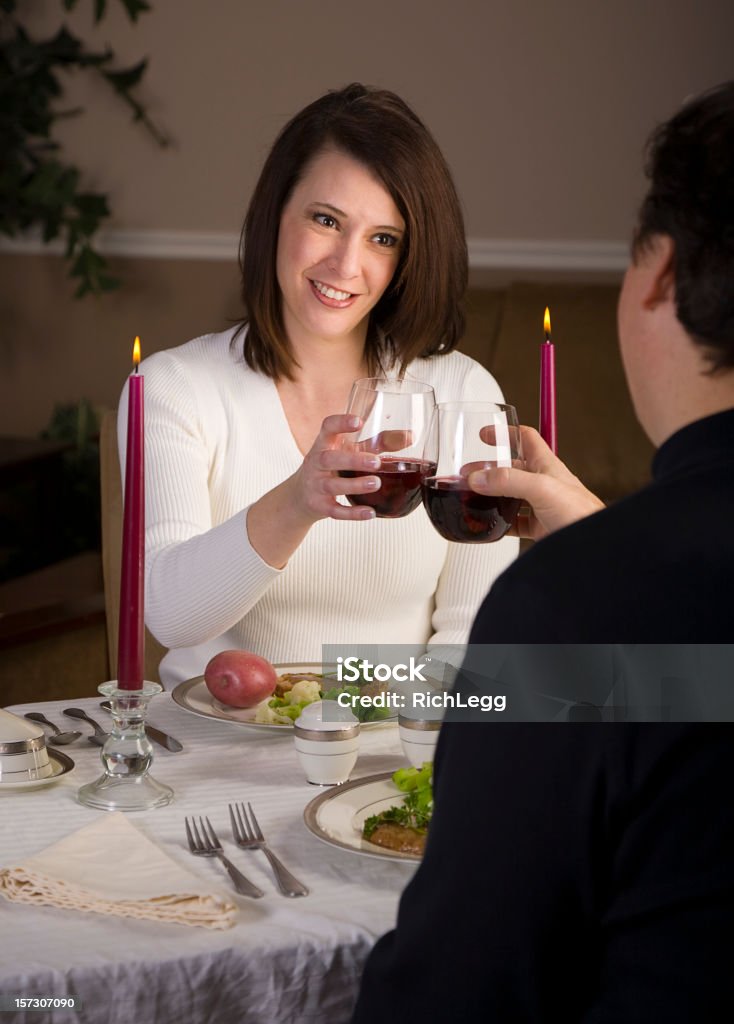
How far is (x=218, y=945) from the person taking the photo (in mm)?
882

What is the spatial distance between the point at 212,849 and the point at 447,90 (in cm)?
390

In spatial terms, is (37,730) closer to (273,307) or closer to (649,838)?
(649,838)

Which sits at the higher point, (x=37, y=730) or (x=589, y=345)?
(x=589, y=345)

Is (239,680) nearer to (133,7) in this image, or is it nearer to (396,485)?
(396,485)

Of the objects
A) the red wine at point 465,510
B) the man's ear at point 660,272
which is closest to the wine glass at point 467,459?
the red wine at point 465,510

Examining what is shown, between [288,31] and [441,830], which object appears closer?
[441,830]

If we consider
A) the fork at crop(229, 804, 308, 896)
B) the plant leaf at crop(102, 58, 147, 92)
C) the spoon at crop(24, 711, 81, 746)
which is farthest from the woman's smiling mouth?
the plant leaf at crop(102, 58, 147, 92)

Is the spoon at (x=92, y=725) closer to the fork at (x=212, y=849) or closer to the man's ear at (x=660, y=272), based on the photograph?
the fork at (x=212, y=849)

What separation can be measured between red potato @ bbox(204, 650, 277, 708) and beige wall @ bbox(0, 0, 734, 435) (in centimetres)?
338

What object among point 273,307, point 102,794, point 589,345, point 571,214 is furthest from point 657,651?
point 571,214

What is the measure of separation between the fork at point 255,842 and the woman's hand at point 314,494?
332mm

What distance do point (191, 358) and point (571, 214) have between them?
288 cm

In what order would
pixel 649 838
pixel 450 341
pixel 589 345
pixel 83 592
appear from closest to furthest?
pixel 649 838 < pixel 450 341 < pixel 83 592 < pixel 589 345

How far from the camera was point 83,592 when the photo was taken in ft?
9.22
